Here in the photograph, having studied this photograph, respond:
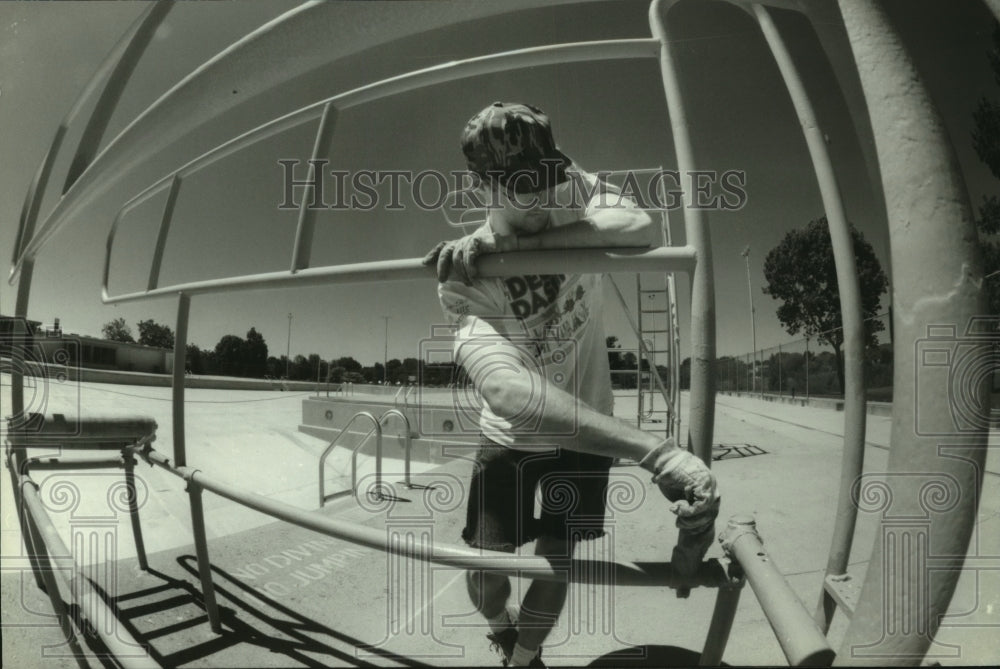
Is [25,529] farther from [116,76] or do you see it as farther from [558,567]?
[558,567]

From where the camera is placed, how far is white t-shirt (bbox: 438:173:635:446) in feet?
3.33

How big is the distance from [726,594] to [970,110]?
0.82 meters

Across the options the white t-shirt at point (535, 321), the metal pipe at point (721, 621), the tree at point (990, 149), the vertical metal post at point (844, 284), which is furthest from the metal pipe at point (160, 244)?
the tree at point (990, 149)

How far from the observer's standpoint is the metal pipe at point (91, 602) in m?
0.84

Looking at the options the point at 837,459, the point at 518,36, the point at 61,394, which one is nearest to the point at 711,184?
the point at 518,36

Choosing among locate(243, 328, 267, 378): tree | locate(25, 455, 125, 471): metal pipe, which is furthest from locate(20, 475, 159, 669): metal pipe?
locate(243, 328, 267, 378): tree

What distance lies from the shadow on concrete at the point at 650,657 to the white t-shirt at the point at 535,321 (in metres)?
0.53

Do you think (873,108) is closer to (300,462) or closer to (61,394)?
(61,394)

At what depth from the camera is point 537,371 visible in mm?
1059

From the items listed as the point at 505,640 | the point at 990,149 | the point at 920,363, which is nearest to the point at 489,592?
the point at 505,640

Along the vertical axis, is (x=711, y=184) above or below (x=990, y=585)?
above

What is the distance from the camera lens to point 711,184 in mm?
746

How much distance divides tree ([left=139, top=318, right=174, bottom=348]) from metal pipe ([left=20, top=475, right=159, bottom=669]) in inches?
23.6

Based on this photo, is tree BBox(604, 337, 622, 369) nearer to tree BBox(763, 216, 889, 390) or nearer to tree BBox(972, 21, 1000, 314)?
tree BBox(763, 216, 889, 390)
